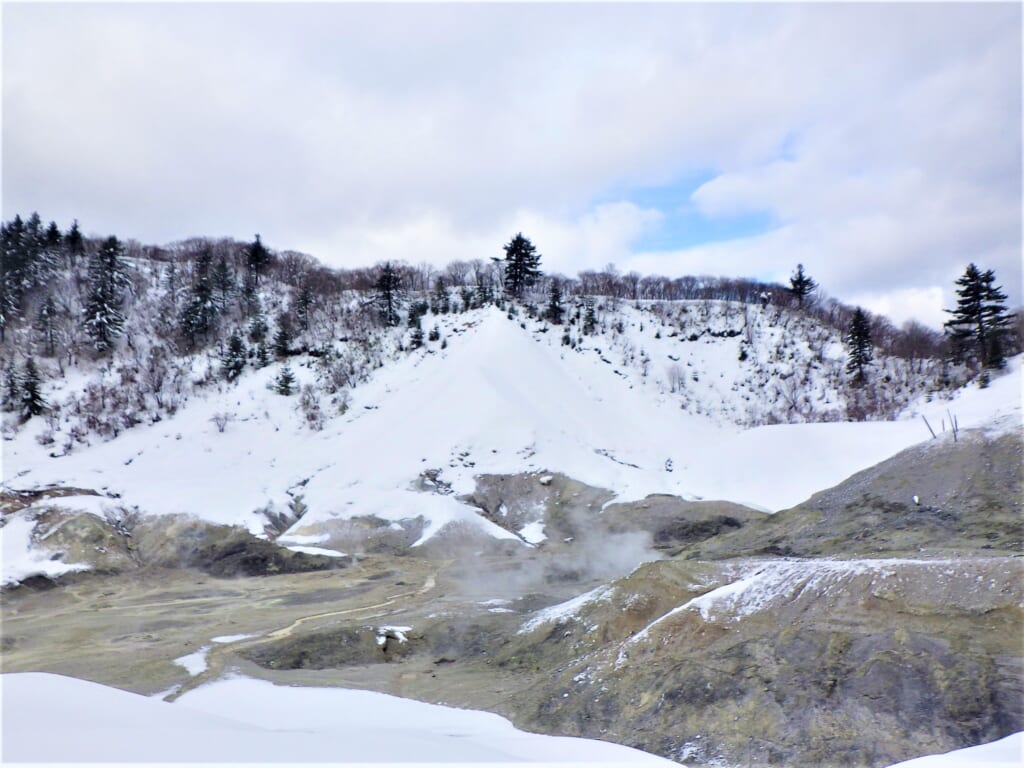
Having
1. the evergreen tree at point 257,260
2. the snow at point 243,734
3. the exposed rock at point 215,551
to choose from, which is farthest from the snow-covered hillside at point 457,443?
the evergreen tree at point 257,260

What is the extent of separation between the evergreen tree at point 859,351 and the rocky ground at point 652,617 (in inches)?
1148

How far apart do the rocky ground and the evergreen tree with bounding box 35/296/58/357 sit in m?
25.5

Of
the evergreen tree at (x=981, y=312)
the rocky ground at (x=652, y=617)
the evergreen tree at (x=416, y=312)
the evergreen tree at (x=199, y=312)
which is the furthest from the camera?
the evergreen tree at (x=416, y=312)

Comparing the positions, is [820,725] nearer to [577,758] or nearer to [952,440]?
[577,758]

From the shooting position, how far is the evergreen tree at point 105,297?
50438 mm

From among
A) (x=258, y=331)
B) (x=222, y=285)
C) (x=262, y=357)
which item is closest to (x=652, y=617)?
(x=262, y=357)

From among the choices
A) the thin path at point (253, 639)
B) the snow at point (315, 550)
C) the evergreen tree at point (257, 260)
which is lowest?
the thin path at point (253, 639)

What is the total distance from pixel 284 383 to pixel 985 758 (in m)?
46.4

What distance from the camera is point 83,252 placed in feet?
205

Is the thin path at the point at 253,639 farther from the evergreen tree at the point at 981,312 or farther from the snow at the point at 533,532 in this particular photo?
the evergreen tree at the point at 981,312

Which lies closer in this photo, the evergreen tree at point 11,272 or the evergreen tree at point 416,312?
the evergreen tree at point 11,272

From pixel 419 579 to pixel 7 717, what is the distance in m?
20.8

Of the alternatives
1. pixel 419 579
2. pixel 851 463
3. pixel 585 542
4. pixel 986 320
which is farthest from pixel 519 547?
pixel 986 320

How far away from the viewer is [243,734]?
6.01 metres
